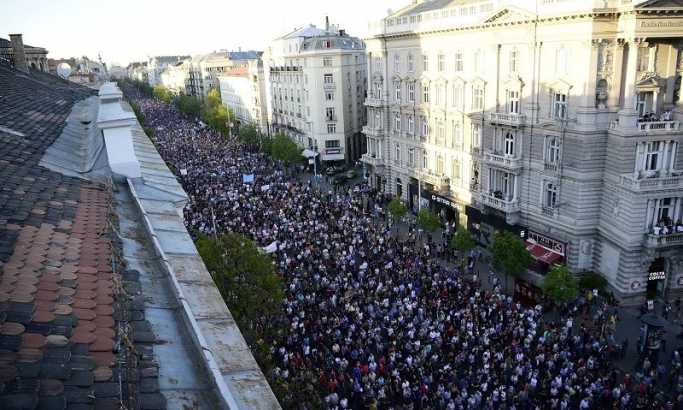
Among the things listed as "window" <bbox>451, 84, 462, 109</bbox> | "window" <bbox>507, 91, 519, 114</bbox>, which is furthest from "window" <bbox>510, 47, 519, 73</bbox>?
"window" <bbox>451, 84, 462, 109</bbox>

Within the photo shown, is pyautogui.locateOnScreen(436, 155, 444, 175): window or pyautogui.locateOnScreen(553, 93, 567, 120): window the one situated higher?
pyautogui.locateOnScreen(553, 93, 567, 120): window

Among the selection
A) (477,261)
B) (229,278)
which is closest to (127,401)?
(229,278)

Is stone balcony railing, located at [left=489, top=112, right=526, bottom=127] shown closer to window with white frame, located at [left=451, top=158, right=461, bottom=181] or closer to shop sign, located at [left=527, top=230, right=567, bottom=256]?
window with white frame, located at [left=451, top=158, right=461, bottom=181]

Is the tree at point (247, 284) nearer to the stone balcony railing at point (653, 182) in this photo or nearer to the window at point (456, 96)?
the stone balcony railing at point (653, 182)

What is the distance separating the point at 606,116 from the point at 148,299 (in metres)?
33.0

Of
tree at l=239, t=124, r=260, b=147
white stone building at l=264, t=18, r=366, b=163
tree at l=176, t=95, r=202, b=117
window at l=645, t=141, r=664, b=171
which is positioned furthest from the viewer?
tree at l=176, t=95, r=202, b=117

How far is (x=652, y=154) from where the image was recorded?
32.4 m

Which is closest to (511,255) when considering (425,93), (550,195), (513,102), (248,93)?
(550,195)

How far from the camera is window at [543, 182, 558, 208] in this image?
3722 centimetres

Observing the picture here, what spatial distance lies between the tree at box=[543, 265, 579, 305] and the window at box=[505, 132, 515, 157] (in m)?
12.2

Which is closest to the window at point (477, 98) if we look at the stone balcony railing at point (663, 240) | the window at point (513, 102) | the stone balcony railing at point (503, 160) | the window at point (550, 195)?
the window at point (513, 102)

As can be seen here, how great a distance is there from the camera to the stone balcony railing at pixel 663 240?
104 ft

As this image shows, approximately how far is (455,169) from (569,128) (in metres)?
14.1

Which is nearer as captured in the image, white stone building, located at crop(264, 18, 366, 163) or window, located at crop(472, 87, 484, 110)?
window, located at crop(472, 87, 484, 110)
